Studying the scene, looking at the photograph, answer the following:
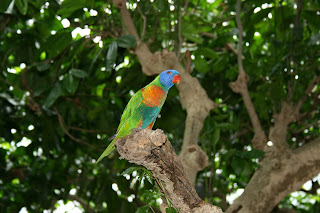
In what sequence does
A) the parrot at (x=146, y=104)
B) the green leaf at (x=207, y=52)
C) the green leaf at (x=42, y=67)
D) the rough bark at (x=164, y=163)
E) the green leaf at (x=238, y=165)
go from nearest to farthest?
the rough bark at (x=164, y=163)
the parrot at (x=146, y=104)
the green leaf at (x=238, y=165)
the green leaf at (x=207, y=52)
the green leaf at (x=42, y=67)

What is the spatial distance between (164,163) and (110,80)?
6.16 ft

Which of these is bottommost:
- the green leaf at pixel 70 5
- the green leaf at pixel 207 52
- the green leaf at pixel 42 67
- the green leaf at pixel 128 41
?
the green leaf at pixel 42 67

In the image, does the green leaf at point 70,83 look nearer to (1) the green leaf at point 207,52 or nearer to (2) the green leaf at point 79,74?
(2) the green leaf at point 79,74

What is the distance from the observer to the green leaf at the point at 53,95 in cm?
259

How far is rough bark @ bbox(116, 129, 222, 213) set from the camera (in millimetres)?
1353

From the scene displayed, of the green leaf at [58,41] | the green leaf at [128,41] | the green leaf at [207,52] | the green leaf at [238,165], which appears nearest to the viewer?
the green leaf at [128,41]

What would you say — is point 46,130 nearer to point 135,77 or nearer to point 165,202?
point 135,77

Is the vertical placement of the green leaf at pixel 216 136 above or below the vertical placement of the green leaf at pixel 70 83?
above

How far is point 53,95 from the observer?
2613mm

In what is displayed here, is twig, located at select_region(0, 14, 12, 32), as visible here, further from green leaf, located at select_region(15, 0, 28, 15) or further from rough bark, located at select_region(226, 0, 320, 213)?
rough bark, located at select_region(226, 0, 320, 213)

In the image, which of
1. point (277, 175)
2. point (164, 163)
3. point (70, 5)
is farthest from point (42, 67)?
point (277, 175)

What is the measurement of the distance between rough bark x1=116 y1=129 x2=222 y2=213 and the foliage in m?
0.97

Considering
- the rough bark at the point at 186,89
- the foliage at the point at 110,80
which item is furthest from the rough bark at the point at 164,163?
the foliage at the point at 110,80

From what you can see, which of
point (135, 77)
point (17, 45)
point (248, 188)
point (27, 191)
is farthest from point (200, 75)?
point (27, 191)
